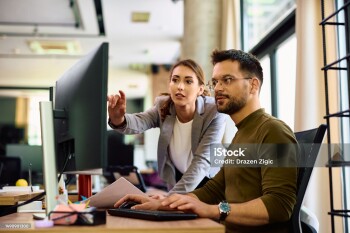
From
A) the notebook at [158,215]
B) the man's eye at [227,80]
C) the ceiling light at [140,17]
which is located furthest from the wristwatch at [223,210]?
the ceiling light at [140,17]

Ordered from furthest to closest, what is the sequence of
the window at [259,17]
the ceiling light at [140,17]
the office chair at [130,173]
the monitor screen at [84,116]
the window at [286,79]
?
the ceiling light at [140,17]
the window at [259,17]
the window at [286,79]
the office chair at [130,173]
the monitor screen at [84,116]

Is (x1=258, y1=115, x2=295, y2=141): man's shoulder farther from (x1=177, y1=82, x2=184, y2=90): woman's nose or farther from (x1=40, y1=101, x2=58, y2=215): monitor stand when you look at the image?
(x1=177, y1=82, x2=184, y2=90): woman's nose

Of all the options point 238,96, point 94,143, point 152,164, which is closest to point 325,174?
point 238,96

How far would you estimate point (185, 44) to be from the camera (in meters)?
5.54

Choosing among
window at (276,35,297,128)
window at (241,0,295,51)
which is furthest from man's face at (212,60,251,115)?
window at (241,0,295,51)

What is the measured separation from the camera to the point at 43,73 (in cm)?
1184

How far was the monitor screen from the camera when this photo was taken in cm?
107

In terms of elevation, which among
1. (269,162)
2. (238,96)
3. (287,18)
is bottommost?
(269,162)

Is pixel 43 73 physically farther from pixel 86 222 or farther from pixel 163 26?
pixel 86 222

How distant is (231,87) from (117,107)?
48cm

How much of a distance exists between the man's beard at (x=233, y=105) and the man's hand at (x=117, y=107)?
37 centimetres

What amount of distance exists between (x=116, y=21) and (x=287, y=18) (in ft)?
13.9

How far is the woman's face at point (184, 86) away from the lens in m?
2.45

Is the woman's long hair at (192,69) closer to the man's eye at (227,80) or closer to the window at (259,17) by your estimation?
the man's eye at (227,80)
